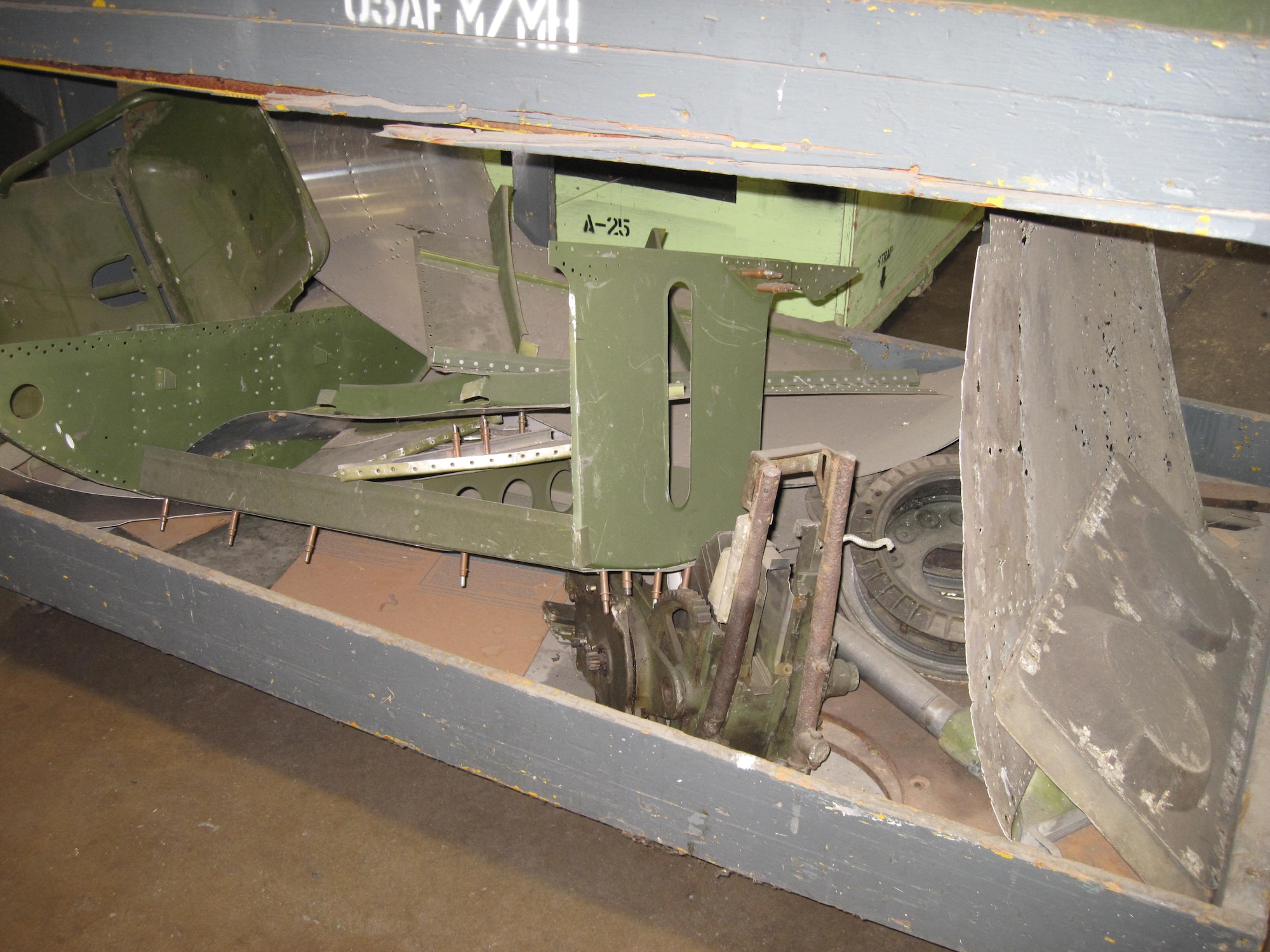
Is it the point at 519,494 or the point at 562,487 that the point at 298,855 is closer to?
the point at 562,487

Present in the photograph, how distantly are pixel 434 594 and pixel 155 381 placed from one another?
1292mm

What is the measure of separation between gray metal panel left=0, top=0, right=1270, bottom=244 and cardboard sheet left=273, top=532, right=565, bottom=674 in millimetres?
1811

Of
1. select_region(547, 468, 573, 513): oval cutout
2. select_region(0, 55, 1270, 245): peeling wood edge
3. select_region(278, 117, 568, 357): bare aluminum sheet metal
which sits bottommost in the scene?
select_region(547, 468, 573, 513): oval cutout

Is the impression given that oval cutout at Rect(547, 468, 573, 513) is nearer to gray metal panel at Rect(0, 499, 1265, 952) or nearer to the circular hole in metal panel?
gray metal panel at Rect(0, 499, 1265, 952)

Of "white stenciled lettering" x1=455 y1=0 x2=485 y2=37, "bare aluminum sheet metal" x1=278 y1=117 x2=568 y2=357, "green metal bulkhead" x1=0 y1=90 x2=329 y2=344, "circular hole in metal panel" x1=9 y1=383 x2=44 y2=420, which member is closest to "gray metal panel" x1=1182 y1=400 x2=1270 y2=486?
"bare aluminum sheet metal" x1=278 y1=117 x2=568 y2=357

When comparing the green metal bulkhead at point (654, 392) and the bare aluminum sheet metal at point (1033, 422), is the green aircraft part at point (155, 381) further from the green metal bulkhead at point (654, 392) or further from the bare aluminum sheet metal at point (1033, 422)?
the bare aluminum sheet metal at point (1033, 422)

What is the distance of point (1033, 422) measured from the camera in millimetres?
1992

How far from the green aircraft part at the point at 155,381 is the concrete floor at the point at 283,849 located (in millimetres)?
889

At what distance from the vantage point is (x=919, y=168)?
5.13ft

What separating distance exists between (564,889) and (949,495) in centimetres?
189

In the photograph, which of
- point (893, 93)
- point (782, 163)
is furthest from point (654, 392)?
point (893, 93)

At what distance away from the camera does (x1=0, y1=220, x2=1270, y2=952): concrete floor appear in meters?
2.21

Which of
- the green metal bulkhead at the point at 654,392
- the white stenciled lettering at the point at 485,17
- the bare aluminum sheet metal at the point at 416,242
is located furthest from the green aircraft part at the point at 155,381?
the green metal bulkhead at the point at 654,392

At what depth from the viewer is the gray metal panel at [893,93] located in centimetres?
136
